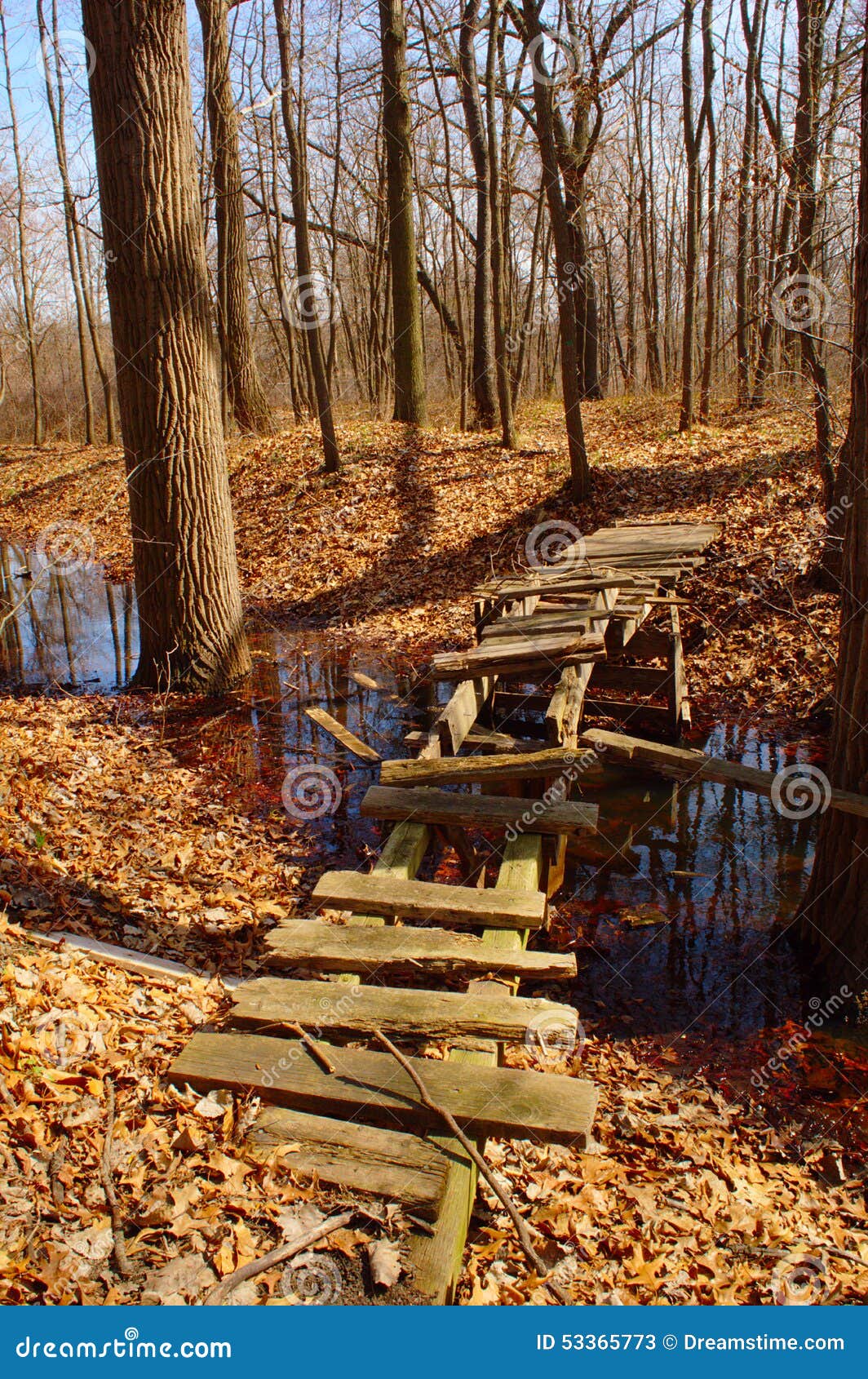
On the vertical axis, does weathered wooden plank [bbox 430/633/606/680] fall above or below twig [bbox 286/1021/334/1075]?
above

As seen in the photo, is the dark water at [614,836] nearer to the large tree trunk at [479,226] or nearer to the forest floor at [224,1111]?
the forest floor at [224,1111]

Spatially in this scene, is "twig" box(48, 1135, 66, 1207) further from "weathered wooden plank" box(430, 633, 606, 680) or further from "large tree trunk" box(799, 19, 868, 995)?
"weathered wooden plank" box(430, 633, 606, 680)

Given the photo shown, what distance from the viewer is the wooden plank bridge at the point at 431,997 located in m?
3.05

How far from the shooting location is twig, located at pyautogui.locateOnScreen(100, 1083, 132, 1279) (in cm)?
257

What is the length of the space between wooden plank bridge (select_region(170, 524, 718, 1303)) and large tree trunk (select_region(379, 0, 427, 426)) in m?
13.6

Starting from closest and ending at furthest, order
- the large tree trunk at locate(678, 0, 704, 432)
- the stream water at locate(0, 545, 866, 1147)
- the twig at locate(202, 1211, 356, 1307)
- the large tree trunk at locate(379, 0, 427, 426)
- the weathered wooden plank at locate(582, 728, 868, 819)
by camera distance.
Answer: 1. the twig at locate(202, 1211, 356, 1307)
2. the stream water at locate(0, 545, 866, 1147)
3. the weathered wooden plank at locate(582, 728, 868, 819)
4. the large tree trunk at locate(678, 0, 704, 432)
5. the large tree trunk at locate(379, 0, 427, 426)

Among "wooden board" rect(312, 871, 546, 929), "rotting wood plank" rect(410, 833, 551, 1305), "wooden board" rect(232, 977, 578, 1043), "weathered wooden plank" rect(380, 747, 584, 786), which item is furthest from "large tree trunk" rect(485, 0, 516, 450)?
"rotting wood plank" rect(410, 833, 551, 1305)

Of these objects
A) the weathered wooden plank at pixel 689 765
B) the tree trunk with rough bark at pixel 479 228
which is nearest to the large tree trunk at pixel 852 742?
the weathered wooden plank at pixel 689 765

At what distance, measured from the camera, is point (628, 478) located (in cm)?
1469

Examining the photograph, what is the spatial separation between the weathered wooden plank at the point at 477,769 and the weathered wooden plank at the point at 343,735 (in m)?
2.04

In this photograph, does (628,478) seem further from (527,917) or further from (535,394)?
(535,394)

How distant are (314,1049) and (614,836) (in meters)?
4.09

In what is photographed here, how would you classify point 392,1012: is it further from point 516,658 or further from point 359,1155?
point 516,658

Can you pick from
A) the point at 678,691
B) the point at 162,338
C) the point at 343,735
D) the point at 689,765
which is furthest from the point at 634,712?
the point at 162,338
